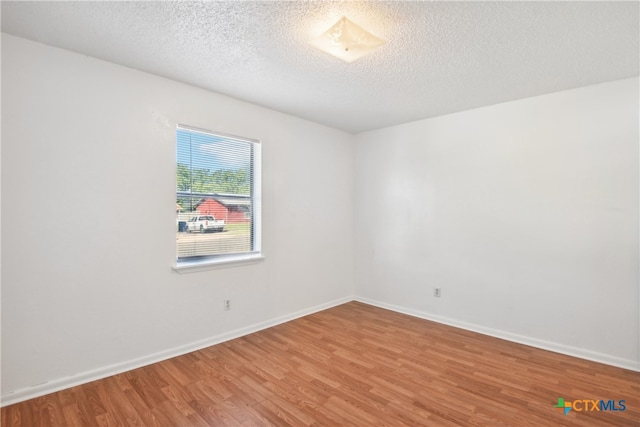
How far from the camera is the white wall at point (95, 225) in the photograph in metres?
2.12

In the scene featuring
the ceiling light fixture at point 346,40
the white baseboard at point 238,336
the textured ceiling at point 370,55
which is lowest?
the white baseboard at point 238,336

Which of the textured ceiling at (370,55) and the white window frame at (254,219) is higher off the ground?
the textured ceiling at (370,55)

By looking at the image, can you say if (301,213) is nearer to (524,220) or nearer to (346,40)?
(346,40)

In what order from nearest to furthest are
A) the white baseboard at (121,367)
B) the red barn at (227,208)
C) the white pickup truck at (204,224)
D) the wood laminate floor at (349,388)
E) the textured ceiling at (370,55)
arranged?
the textured ceiling at (370,55) → the wood laminate floor at (349,388) → the white baseboard at (121,367) → the white pickup truck at (204,224) → the red barn at (227,208)

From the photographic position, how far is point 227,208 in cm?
332

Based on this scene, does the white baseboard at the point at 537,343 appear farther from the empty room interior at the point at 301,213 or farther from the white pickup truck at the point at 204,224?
the white pickup truck at the point at 204,224

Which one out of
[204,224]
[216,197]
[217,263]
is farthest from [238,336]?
[216,197]

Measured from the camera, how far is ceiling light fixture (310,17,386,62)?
6.15ft

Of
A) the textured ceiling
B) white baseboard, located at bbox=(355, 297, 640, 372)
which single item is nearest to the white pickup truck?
the textured ceiling

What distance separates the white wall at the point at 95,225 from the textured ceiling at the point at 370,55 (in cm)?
25

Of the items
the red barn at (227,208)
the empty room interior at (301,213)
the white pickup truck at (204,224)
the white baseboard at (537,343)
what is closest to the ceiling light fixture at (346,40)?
the empty room interior at (301,213)

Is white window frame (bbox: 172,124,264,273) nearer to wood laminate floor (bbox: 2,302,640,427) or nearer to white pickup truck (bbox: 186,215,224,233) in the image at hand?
white pickup truck (bbox: 186,215,224,233)

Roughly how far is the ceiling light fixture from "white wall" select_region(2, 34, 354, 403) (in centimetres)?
156

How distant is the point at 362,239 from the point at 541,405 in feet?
9.28
